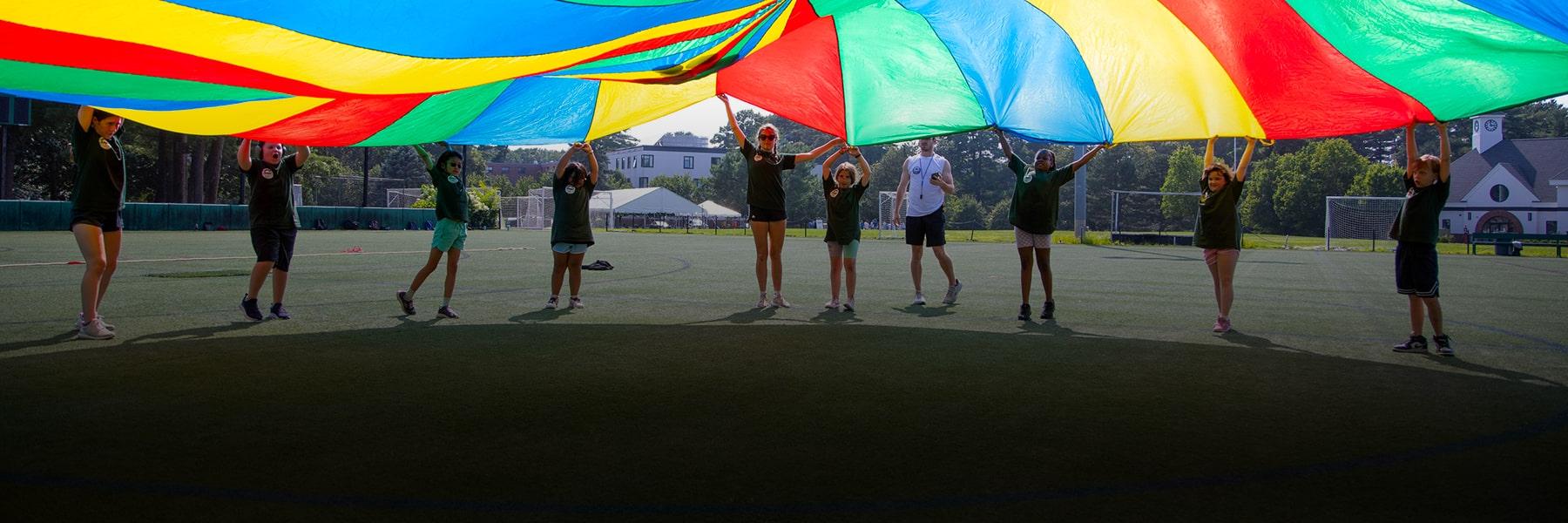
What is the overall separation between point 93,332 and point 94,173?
1.04 meters

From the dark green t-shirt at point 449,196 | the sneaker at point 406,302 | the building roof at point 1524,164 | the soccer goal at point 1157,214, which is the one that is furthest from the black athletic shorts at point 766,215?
the building roof at point 1524,164

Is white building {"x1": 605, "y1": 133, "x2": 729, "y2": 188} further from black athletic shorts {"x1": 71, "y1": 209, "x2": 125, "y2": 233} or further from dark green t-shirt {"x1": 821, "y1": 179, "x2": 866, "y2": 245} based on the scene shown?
black athletic shorts {"x1": 71, "y1": 209, "x2": 125, "y2": 233}

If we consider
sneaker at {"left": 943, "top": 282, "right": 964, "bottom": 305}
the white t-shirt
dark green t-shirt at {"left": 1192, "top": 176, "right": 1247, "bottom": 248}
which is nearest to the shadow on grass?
dark green t-shirt at {"left": 1192, "top": 176, "right": 1247, "bottom": 248}

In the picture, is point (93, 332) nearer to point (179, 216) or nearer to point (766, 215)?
Result: point (766, 215)

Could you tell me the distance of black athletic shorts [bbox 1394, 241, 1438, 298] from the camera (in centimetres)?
628

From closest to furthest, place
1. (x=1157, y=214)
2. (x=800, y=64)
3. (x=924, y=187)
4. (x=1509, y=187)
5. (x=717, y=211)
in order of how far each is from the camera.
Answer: (x=800, y=64) → (x=924, y=187) → (x=1509, y=187) → (x=1157, y=214) → (x=717, y=211)

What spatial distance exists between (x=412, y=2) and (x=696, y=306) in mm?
4707

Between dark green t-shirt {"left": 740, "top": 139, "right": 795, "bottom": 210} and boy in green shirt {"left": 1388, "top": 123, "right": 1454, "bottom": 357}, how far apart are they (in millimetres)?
4712

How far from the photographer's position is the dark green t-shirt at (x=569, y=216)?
8492 mm

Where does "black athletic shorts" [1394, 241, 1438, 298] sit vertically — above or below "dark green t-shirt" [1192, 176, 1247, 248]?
below

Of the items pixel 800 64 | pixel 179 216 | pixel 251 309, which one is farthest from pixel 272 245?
pixel 179 216

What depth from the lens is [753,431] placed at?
3.90 m

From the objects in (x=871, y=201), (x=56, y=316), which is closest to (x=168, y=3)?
(x=56, y=316)

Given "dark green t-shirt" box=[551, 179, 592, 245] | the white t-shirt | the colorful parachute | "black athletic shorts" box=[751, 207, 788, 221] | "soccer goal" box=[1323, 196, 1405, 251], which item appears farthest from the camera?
"soccer goal" box=[1323, 196, 1405, 251]
